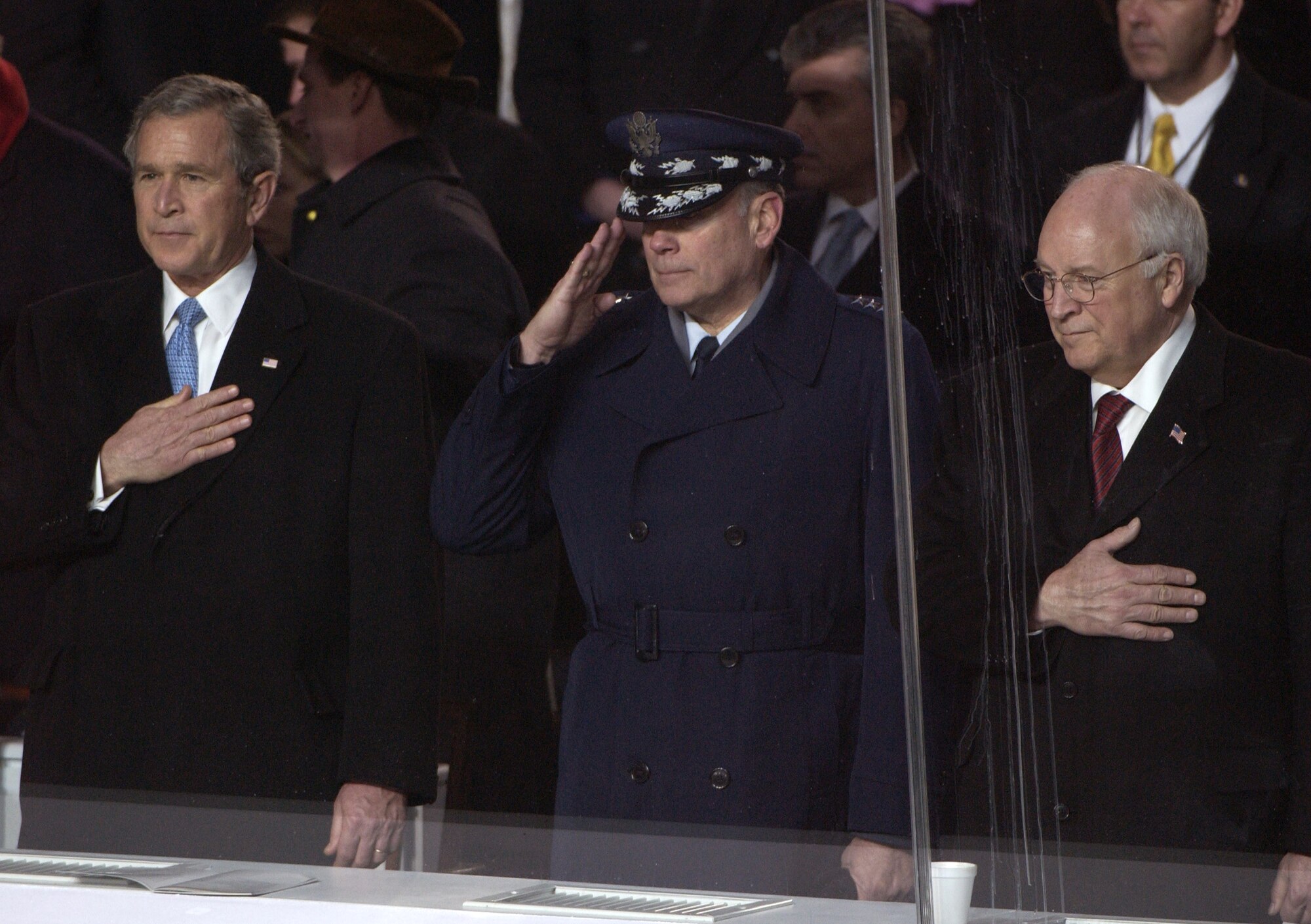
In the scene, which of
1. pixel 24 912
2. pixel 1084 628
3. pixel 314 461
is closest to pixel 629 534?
pixel 314 461

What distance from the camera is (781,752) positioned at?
2.28 metres

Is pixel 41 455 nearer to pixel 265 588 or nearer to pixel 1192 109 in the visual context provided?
pixel 265 588

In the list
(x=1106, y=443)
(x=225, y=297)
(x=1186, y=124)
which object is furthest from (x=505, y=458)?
(x=1186, y=124)

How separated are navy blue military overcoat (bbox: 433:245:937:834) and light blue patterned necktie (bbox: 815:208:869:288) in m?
0.02

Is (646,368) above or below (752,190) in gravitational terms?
below

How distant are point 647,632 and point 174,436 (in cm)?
79

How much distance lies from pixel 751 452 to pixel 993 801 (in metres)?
0.66

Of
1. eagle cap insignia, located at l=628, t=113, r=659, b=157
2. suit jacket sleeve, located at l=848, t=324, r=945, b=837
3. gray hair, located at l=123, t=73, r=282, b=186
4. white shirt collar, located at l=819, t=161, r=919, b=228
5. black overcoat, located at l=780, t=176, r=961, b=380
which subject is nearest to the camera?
black overcoat, located at l=780, t=176, r=961, b=380

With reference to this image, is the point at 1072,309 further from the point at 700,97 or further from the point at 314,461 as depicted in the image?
the point at 314,461

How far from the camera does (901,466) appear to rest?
1.87m

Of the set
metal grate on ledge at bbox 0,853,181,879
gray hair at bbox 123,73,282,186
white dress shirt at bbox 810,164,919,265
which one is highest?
gray hair at bbox 123,73,282,186

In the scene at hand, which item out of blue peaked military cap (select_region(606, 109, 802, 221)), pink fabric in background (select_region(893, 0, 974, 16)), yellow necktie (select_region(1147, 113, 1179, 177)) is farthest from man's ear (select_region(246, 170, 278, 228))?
yellow necktie (select_region(1147, 113, 1179, 177))

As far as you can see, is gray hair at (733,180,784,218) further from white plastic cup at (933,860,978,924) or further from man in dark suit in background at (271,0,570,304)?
white plastic cup at (933,860,978,924)

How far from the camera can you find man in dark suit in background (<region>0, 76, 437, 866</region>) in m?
2.54
